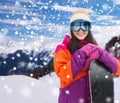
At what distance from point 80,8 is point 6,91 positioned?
3.91 m

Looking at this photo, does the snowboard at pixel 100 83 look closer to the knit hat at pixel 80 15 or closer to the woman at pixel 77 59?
the woman at pixel 77 59

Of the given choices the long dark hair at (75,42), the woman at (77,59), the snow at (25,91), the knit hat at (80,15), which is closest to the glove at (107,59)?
the woman at (77,59)

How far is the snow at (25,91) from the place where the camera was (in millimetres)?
6461

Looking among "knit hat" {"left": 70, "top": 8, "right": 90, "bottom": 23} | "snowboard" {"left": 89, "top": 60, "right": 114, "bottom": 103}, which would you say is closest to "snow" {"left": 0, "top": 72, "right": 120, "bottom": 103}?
"knit hat" {"left": 70, "top": 8, "right": 90, "bottom": 23}

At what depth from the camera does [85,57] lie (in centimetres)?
288

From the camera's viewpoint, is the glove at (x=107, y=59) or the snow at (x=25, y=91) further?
the snow at (x=25, y=91)

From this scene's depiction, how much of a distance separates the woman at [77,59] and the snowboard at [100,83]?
0.18ft

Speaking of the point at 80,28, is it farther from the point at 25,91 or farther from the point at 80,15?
the point at 25,91

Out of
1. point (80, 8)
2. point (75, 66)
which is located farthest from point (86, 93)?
point (80, 8)

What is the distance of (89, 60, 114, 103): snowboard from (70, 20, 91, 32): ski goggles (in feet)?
1.18

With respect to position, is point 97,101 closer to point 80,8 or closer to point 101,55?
point 101,55

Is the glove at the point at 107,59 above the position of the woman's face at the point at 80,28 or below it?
below

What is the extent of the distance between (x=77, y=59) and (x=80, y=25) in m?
0.42

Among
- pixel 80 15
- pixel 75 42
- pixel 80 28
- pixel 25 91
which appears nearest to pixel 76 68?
pixel 75 42
